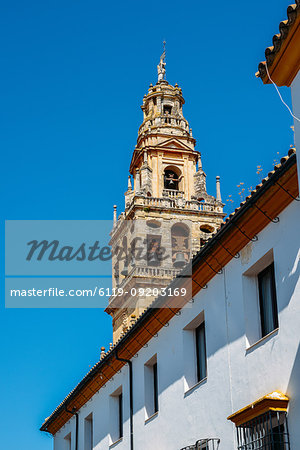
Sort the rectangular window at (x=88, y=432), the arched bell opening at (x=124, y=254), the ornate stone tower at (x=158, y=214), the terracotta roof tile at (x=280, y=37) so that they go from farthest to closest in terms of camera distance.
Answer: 1. the arched bell opening at (x=124, y=254)
2. the ornate stone tower at (x=158, y=214)
3. the rectangular window at (x=88, y=432)
4. the terracotta roof tile at (x=280, y=37)

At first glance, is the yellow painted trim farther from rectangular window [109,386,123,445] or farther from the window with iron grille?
rectangular window [109,386,123,445]

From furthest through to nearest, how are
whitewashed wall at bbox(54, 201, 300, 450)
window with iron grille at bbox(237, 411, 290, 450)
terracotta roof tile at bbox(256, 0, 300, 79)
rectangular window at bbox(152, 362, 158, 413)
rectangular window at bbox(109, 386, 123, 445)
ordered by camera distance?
rectangular window at bbox(109, 386, 123, 445)
rectangular window at bbox(152, 362, 158, 413)
whitewashed wall at bbox(54, 201, 300, 450)
window with iron grille at bbox(237, 411, 290, 450)
terracotta roof tile at bbox(256, 0, 300, 79)

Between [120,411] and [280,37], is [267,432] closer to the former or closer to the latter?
[280,37]

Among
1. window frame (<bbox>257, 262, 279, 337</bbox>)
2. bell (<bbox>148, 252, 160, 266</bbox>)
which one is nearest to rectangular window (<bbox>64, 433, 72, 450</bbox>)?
window frame (<bbox>257, 262, 279, 337</bbox>)

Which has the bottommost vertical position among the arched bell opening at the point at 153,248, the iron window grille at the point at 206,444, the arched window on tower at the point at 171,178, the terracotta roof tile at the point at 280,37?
the iron window grille at the point at 206,444

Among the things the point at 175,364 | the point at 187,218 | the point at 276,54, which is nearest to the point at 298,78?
the point at 276,54

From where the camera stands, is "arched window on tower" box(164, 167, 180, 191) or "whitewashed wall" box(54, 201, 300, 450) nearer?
"whitewashed wall" box(54, 201, 300, 450)

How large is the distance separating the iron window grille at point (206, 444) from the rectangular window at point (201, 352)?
4.73 ft

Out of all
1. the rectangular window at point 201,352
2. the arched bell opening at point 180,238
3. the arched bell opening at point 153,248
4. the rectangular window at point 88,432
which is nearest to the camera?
the rectangular window at point 201,352

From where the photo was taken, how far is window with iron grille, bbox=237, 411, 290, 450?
45.0 ft

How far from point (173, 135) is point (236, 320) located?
48587 millimetres

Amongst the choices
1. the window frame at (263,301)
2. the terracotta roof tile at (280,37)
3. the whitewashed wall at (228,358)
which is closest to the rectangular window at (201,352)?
the whitewashed wall at (228,358)

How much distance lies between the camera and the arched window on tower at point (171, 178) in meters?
63.1

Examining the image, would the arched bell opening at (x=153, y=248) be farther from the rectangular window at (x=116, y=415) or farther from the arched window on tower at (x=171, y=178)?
the rectangular window at (x=116, y=415)
